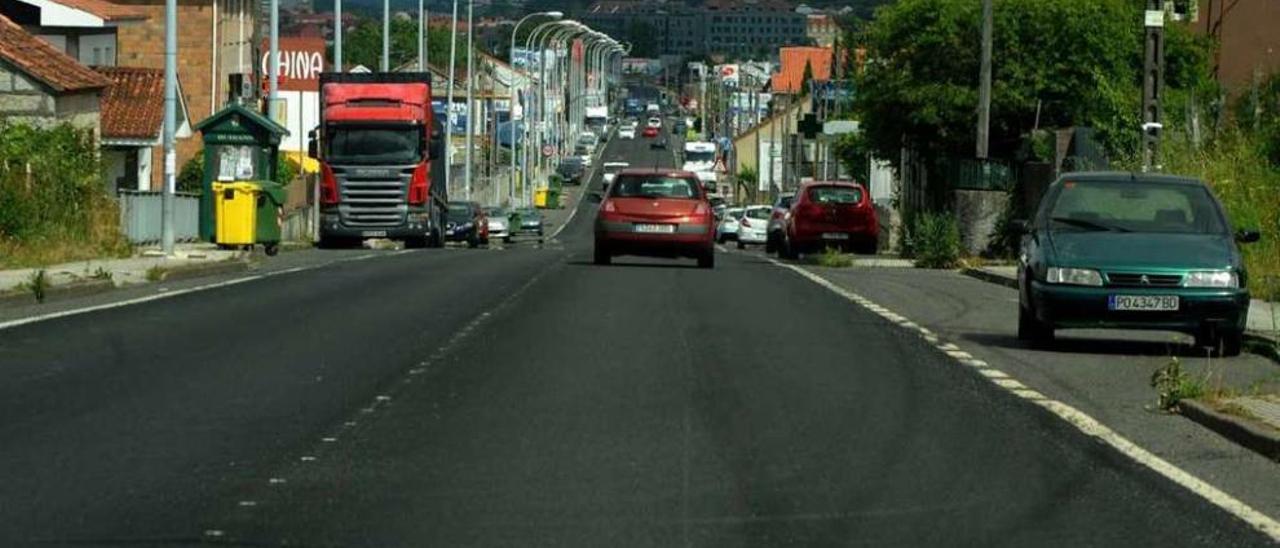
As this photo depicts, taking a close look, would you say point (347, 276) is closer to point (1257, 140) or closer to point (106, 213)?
point (106, 213)

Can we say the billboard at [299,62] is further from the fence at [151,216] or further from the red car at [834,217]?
the red car at [834,217]

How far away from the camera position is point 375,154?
1998 inches

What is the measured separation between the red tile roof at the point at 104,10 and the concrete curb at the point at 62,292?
149 feet

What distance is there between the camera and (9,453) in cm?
1194

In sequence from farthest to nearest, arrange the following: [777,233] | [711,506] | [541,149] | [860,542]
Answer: [541,149], [777,233], [711,506], [860,542]

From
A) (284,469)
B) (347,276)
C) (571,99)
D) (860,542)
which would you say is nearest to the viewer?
(860,542)

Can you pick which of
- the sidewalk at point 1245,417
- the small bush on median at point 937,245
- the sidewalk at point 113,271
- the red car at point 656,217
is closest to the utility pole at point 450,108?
the small bush on median at point 937,245

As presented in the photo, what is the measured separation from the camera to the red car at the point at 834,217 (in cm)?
4622

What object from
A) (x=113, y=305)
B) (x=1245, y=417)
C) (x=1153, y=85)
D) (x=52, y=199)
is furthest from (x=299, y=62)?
(x=1245, y=417)

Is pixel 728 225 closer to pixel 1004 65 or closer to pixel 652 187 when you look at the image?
pixel 1004 65

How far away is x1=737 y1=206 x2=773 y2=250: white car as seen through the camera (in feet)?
240

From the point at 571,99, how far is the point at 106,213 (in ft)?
A: 478

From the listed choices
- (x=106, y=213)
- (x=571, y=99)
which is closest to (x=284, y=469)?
(x=106, y=213)

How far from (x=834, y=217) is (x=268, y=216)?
35.9 feet
